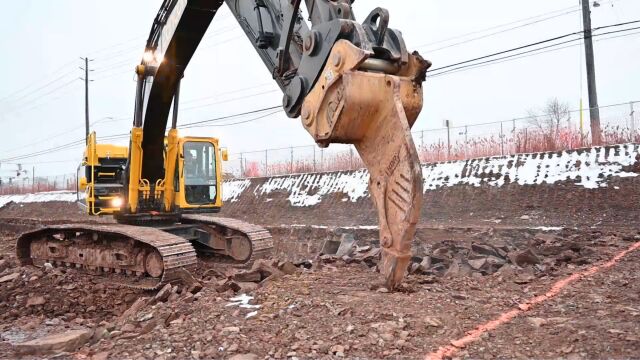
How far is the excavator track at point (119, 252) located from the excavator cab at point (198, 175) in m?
1.15

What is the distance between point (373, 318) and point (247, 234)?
4623 millimetres

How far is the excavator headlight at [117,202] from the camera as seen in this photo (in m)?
7.92

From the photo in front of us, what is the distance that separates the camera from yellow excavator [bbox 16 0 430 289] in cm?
366

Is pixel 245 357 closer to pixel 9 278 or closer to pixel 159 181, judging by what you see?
pixel 159 181

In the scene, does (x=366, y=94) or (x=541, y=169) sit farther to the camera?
(x=541, y=169)

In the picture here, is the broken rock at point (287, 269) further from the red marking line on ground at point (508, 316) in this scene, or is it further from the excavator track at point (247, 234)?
the red marking line on ground at point (508, 316)

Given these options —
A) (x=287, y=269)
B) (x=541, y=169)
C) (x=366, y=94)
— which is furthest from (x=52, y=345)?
(x=541, y=169)

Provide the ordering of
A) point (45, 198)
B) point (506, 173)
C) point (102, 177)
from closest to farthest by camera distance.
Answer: point (102, 177) → point (506, 173) → point (45, 198)

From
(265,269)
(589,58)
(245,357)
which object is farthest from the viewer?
(589,58)

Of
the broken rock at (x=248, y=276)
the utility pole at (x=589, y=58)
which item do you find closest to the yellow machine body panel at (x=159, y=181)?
the broken rock at (x=248, y=276)

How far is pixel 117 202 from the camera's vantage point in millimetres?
8180

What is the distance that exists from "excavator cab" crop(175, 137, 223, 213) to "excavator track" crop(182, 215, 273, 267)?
288mm

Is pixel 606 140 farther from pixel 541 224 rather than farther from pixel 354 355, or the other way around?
pixel 354 355

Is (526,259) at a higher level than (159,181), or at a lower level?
lower
